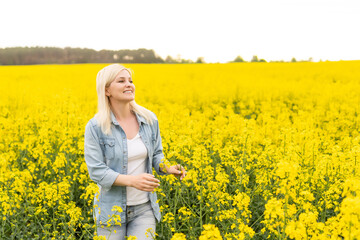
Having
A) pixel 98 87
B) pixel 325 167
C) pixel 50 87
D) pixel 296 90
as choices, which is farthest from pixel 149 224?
pixel 50 87

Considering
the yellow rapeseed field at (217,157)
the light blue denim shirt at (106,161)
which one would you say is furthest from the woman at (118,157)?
the yellow rapeseed field at (217,157)

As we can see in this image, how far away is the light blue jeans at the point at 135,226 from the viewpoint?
116 inches

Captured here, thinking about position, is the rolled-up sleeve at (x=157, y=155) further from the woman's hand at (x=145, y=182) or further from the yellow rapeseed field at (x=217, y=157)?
the woman's hand at (x=145, y=182)

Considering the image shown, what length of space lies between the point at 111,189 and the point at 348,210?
5.96ft

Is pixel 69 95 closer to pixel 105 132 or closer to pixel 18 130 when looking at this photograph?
pixel 18 130

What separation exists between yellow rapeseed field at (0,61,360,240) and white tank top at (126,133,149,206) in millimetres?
320

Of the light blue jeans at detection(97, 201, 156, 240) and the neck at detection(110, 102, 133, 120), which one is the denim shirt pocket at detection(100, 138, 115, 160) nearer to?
the neck at detection(110, 102, 133, 120)

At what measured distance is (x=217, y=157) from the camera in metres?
5.62

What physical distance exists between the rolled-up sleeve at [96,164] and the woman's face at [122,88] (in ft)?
1.10

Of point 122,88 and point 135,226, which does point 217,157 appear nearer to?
point 135,226

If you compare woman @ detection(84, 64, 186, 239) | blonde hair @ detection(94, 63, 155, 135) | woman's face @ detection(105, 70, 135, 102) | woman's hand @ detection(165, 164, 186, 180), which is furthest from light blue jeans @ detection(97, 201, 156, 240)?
woman's face @ detection(105, 70, 135, 102)

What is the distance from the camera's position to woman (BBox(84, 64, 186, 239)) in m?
2.93

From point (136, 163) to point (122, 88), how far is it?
2.14ft

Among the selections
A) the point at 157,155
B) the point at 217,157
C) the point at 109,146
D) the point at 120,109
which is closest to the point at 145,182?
the point at 109,146
